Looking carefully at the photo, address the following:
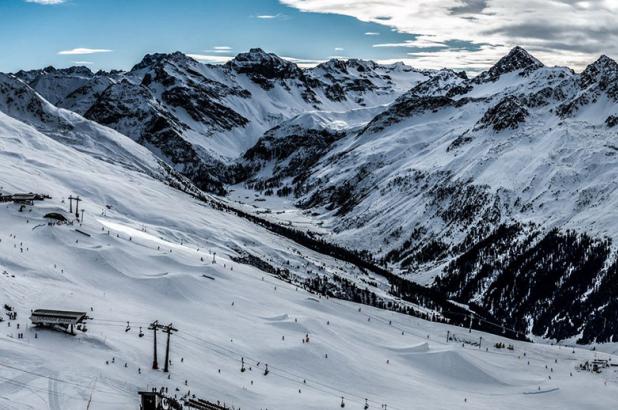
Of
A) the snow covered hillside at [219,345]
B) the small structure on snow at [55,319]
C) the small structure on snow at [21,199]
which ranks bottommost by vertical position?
the snow covered hillside at [219,345]

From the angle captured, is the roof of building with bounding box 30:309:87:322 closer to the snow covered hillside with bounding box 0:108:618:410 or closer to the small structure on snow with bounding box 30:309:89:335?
the small structure on snow with bounding box 30:309:89:335

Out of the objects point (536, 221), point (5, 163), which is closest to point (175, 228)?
point (5, 163)

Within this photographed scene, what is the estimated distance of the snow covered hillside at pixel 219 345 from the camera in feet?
170

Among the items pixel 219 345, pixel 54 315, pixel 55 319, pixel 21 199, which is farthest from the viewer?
pixel 21 199

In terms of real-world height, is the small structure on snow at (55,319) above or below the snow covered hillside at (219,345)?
above

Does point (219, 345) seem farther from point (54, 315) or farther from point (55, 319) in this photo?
point (54, 315)

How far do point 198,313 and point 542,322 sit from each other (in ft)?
352

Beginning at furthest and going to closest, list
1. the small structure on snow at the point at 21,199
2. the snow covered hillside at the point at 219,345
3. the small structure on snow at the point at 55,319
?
the small structure on snow at the point at 21,199 < the small structure on snow at the point at 55,319 < the snow covered hillside at the point at 219,345

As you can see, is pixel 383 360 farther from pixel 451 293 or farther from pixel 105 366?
pixel 451 293

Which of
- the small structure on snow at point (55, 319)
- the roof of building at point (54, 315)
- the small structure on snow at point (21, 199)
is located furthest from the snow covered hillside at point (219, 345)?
the small structure on snow at point (21, 199)

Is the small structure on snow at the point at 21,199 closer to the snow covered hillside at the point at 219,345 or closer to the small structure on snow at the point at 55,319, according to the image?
the snow covered hillside at the point at 219,345

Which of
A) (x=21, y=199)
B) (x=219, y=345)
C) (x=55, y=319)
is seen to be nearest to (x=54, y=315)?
(x=55, y=319)

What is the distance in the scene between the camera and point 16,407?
42.8 meters

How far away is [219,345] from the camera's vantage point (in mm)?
66875
